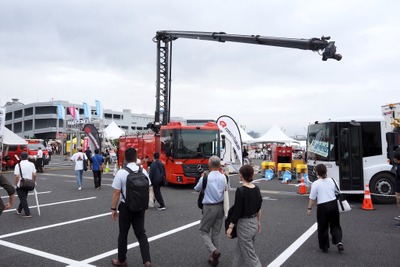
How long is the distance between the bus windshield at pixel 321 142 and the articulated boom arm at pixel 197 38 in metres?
3.09

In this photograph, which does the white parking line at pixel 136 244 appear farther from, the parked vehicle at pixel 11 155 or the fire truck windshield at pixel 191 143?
the parked vehicle at pixel 11 155

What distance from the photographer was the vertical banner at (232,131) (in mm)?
14899

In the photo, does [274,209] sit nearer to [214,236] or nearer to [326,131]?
[326,131]

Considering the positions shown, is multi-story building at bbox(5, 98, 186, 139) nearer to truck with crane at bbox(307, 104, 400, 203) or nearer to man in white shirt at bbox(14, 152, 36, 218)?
man in white shirt at bbox(14, 152, 36, 218)

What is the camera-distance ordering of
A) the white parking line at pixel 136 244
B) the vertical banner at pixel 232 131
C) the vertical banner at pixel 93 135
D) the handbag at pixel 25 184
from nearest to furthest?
the white parking line at pixel 136 244 → the handbag at pixel 25 184 → the vertical banner at pixel 232 131 → the vertical banner at pixel 93 135

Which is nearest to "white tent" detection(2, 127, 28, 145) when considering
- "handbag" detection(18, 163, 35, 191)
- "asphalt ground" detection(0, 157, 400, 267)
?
"asphalt ground" detection(0, 157, 400, 267)

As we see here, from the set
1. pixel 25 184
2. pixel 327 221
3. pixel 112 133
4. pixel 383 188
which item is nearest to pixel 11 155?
pixel 112 133

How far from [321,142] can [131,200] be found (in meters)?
7.90

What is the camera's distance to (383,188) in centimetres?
1021

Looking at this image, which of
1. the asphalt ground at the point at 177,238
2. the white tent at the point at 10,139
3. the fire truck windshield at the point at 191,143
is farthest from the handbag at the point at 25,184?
the white tent at the point at 10,139

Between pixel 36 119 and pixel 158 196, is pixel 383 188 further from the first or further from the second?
pixel 36 119

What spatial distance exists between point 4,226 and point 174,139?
302 inches

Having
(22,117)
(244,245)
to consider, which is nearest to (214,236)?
(244,245)

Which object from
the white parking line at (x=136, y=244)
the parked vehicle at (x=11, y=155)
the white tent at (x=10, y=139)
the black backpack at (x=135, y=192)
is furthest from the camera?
the parked vehicle at (x=11, y=155)
